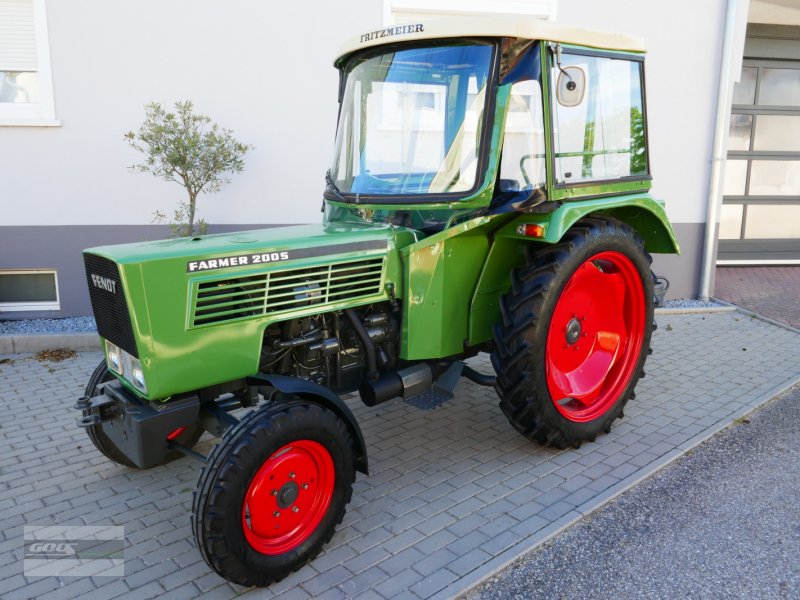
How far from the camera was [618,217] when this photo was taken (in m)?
4.24

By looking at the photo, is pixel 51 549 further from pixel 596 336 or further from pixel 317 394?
pixel 596 336

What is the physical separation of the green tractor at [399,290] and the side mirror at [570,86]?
0.04 feet

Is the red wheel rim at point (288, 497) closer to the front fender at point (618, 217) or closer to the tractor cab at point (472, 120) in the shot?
the tractor cab at point (472, 120)

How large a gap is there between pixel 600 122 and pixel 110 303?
8.92 ft

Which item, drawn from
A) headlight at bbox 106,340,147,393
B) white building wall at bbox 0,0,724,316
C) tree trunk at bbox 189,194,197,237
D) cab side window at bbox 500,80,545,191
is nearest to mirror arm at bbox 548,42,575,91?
cab side window at bbox 500,80,545,191

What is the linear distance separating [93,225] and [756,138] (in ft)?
26.5

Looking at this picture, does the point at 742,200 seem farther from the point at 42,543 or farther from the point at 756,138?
the point at 42,543

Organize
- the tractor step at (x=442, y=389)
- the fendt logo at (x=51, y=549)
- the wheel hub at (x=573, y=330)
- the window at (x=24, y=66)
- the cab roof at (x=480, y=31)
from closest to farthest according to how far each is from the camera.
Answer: the fendt logo at (x=51, y=549) < the cab roof at (x=480, y=31) < the tractor step at (x=442, y=389) < the wheel hub at (x=573, y=330) < the window at (x=24, y=66)

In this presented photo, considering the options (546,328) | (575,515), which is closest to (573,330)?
(546,328)

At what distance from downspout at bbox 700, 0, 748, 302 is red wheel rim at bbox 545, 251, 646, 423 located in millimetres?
3523

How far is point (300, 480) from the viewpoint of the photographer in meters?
2.80

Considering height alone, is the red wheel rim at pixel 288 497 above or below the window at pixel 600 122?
below

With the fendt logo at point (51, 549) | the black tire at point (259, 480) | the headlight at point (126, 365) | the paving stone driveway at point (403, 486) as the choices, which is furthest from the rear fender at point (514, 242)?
the fendt logo at point (51, 549)

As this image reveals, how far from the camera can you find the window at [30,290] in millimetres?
6297
